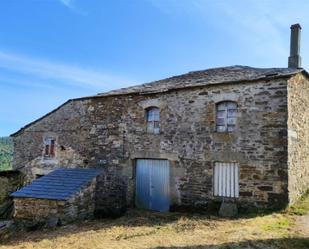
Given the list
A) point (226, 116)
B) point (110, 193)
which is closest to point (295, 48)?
point (226, 116)

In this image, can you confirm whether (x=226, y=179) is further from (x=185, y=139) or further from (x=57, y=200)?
(x=57, y=200)

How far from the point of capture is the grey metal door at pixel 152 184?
1420cm

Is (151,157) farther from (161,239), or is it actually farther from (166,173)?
(161,239)

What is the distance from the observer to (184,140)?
45.3 feet

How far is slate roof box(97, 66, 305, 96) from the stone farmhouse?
0.05 meters

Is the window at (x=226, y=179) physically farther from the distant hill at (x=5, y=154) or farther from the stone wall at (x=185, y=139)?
the distant hill at (x=5, y=154)

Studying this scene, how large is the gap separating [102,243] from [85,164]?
297 inches

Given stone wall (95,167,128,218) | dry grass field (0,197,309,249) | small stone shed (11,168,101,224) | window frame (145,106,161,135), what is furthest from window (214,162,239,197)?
small stone shed (11,168,101,224)

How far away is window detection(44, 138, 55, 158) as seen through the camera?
1767 cm

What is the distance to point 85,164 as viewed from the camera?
16469mm

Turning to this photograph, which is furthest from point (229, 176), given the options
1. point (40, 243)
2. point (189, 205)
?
point (40, 243)

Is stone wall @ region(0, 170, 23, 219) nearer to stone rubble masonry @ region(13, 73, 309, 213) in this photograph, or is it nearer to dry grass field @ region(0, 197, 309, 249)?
stone rubble masonry @ region(13, 73, 309, 213)

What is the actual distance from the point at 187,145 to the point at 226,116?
193 centimetres

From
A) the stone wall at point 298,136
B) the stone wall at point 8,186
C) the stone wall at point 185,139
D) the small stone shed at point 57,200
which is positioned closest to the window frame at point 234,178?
the stone wall at point 185,139
